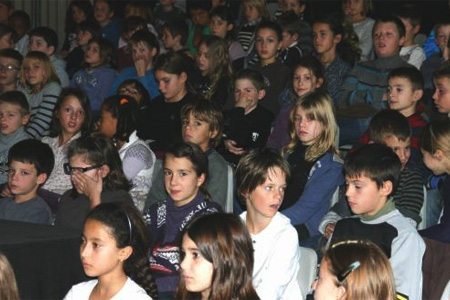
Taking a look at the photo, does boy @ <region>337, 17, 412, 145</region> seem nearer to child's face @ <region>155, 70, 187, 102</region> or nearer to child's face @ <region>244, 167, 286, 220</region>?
child's face @ <region>155, 70, 187, 102</region>

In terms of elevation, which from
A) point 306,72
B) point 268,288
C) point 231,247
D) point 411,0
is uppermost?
point 411,0

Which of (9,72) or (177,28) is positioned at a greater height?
(177,28)

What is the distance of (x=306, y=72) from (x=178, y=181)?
218 centimetres

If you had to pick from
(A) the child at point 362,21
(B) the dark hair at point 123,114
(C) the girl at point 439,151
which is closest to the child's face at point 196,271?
(C) the girl at point 439,151

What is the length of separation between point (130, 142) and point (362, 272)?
346 centimetres

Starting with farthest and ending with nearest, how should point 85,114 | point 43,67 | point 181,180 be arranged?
point 43,67 → point 85,114 → point 181,180

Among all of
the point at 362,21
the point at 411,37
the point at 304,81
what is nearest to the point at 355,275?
the point at 304,81

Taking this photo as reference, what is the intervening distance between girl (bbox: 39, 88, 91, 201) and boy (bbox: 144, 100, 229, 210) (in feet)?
2.83

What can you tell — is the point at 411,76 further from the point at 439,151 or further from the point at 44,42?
the point at 44,42

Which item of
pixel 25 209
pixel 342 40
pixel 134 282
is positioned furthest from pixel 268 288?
pixel 342 40

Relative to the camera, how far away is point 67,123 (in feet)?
23.2

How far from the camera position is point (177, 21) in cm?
939

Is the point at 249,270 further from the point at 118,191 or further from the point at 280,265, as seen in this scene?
the point at 118,191

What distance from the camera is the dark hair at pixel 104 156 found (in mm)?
5836
